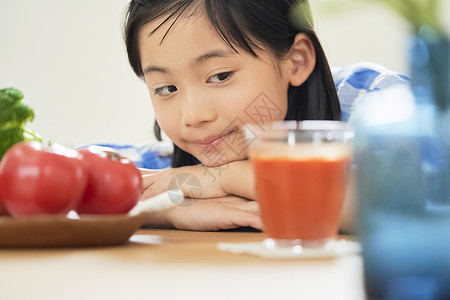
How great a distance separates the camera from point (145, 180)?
162 centimetres

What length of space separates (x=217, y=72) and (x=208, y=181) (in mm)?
280

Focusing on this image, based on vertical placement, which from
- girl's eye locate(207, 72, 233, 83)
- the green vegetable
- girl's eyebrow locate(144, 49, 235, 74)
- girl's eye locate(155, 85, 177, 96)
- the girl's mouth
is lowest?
the girl's mouth

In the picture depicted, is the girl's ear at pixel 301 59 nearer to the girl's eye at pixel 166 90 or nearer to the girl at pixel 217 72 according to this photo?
the girl at pixel 217 72

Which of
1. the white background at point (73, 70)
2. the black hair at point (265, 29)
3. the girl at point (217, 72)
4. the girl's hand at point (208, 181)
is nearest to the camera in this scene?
the girl's hand at point (208, 181)

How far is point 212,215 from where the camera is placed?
4.20ft

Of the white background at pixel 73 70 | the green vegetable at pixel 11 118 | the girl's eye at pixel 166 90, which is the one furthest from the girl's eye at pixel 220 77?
the white background at pixel 73 70

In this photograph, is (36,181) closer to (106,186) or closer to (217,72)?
(106,186)

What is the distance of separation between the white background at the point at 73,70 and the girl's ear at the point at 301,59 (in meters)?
2.56

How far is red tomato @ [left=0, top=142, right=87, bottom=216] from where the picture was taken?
36.7 inches

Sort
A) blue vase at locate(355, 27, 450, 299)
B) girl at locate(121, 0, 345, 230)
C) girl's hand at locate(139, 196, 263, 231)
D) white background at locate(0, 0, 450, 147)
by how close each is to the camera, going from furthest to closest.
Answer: white background at locate(0, 0, 450, 147) → girl at locate(121, 0, 345, 230) → girl's hand at locate(139, 196, 263, 231) → blue vase at locate(355, 27, 450, 299)

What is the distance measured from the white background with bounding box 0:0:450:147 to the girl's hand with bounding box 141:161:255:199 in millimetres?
2743

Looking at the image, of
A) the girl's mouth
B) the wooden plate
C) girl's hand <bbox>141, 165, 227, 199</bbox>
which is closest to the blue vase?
the wooden plate

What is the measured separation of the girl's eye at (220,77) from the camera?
1.62 metres

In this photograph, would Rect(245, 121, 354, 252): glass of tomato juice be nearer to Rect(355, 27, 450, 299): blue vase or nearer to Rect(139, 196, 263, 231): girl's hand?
Rect(355, 27, 450, 299): blue vase
